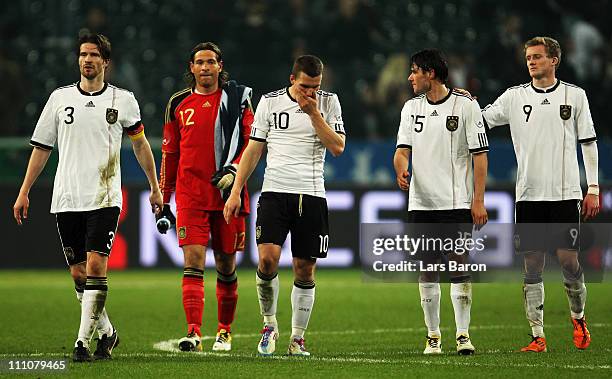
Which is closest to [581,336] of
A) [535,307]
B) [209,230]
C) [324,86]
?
[535,307]

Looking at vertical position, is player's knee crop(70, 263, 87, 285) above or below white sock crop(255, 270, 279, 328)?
above

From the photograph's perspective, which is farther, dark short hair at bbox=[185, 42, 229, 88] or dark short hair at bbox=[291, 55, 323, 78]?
dark short hair at bbox=[185, 42, 229, 88]

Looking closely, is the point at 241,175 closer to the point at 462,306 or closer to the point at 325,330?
the point at 462,306

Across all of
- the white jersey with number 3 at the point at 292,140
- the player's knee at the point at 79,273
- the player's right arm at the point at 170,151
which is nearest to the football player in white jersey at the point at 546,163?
the white jersey with number 3 at the point at 292,140

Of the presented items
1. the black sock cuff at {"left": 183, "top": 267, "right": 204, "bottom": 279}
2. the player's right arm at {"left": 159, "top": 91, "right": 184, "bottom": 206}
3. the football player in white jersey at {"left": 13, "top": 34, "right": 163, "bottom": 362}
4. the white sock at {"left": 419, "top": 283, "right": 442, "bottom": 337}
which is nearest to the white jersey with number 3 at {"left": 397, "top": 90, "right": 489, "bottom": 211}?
the white sock at {"left": 419, "top": 283, "right": 442, "bottom": 337}

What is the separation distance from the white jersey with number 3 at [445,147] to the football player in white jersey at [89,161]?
74.9 inches

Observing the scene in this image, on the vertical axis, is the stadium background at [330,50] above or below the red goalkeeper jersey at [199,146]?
above

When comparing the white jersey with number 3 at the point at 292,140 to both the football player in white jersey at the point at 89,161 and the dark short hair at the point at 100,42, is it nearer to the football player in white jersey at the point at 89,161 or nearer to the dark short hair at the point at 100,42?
the football player in white jersey at the point at 89,161

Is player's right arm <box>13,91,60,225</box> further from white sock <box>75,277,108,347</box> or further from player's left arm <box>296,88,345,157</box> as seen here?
player's left arm <box>296,88,345,157</box>

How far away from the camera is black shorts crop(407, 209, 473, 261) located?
8.17 metres

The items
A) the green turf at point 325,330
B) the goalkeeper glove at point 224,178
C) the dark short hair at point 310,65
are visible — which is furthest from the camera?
the goalkeeper glove at point 224,178

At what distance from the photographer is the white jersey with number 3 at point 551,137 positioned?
8484mm

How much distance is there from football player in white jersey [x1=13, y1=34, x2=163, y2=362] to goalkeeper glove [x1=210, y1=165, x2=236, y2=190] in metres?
0.72

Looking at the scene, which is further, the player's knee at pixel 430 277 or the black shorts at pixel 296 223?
the player's knee at pixel 430 277
